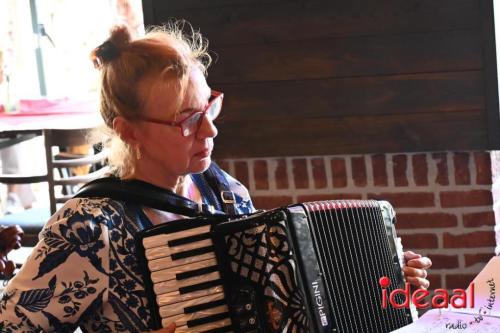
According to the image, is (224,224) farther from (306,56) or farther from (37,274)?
(306,56)

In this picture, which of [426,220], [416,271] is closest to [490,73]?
A: [426,220]

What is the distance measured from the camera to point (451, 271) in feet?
9.91

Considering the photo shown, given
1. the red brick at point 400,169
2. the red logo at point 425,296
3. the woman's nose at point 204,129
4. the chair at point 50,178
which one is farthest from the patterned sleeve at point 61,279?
the chair at point 50,178

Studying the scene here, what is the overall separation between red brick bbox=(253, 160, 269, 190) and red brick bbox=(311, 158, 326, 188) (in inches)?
7.2

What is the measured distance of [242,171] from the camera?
3160mm

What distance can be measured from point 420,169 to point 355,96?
35cm

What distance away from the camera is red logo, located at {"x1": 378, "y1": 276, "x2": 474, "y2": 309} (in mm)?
1447

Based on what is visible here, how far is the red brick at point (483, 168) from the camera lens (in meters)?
2.91

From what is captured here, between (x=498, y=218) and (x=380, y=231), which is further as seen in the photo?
(x=498, y=218)

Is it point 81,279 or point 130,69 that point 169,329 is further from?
point 130,69

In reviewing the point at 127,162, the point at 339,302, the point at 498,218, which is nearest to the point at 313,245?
the point at 339,302

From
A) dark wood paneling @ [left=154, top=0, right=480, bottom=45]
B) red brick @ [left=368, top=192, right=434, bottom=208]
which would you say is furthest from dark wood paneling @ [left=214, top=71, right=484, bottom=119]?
red brick @ [left=368, top=192, right=434, bottom=208]

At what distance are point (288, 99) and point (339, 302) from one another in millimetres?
1533

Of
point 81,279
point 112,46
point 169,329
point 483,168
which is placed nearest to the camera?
point 169,329
